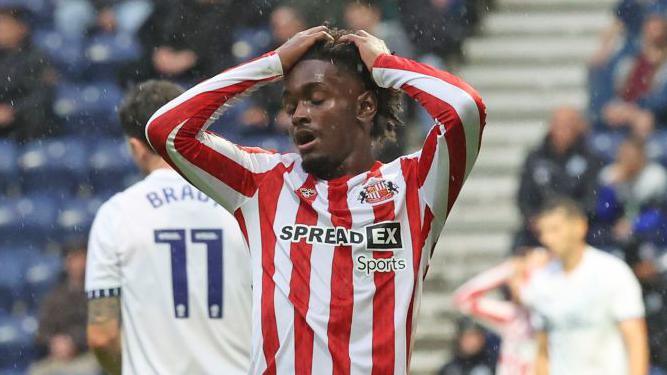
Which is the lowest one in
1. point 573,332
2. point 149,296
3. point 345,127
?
point 573,332

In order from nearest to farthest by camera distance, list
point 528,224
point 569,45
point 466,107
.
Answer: point 466,107
point 528,224
point 569,45

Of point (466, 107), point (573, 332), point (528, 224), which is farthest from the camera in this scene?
point (528, 224)

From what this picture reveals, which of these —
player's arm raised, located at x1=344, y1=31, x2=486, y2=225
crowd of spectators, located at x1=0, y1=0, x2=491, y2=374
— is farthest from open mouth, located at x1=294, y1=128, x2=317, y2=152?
crowd of spectators, located at x1=0, y1=0, x2=491, y2=374

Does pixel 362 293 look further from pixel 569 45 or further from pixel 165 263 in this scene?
pixel 569 45

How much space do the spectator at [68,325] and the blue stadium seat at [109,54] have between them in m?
1.33

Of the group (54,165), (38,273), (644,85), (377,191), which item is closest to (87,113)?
(54,165)

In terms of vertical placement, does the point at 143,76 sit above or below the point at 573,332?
above

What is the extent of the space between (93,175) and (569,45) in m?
3.23

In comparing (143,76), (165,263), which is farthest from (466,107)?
(143,76)

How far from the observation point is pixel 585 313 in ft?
24.5

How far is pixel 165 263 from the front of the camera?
4738mm

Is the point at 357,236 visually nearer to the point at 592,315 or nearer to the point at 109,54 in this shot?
the point at 592,315

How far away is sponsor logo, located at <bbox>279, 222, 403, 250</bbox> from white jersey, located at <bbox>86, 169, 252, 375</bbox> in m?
1.07

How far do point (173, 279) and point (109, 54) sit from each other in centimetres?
470
